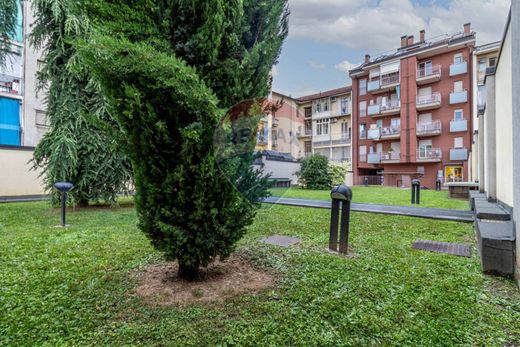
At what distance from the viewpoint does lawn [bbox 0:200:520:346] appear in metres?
1.98

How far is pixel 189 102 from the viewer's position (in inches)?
Answer: 85.5

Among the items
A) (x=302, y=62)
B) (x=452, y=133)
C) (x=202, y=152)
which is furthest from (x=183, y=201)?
(x=452, y=133)

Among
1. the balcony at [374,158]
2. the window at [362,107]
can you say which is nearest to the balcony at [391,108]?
the window at [362,107]

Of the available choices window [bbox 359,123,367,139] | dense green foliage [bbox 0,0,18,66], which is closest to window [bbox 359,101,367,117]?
window [bbox 359,123,367,139]

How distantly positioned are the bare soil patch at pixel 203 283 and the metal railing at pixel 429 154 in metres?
26.9

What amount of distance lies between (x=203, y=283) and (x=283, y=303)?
88cm

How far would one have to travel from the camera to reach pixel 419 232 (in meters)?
5.29

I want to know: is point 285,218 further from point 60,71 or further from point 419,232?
point 60,71

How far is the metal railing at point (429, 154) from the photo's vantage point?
24.9m

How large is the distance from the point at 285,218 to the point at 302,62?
4362mm

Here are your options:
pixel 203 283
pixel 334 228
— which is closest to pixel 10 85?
pixel 203 283

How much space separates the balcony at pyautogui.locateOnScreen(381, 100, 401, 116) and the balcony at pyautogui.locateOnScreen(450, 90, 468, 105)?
13.8 ft

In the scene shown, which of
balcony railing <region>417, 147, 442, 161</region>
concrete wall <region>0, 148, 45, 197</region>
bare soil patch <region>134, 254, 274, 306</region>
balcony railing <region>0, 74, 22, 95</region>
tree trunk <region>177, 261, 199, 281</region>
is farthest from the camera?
balcony railing <region>417, 147, 442, 161</region>

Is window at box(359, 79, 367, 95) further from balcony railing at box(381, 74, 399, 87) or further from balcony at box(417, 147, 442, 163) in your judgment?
balcony at box(417, 147, 442, 163)
